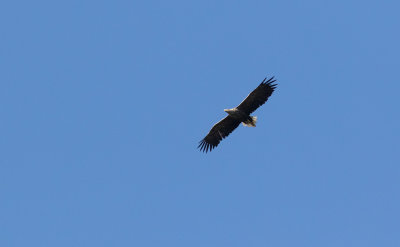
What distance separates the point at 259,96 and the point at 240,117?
1.58 m

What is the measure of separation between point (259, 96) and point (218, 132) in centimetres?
375

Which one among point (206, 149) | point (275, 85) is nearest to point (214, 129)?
point (206, 149)

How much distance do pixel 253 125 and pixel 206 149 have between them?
11.5 ft

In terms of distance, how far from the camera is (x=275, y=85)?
1887 inches

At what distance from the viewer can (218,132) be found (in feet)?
166

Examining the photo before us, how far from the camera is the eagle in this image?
47.9 metres

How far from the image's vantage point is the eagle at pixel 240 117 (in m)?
47.9

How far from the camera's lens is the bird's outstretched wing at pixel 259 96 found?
47906 millimetres

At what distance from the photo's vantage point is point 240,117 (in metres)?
48.8

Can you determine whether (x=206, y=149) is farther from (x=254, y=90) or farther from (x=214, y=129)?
(x=254, y=90)

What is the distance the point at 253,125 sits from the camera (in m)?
48.9

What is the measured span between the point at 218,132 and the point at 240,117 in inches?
89.7

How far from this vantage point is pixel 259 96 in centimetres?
4809

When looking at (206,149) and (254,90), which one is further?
(206,149)
